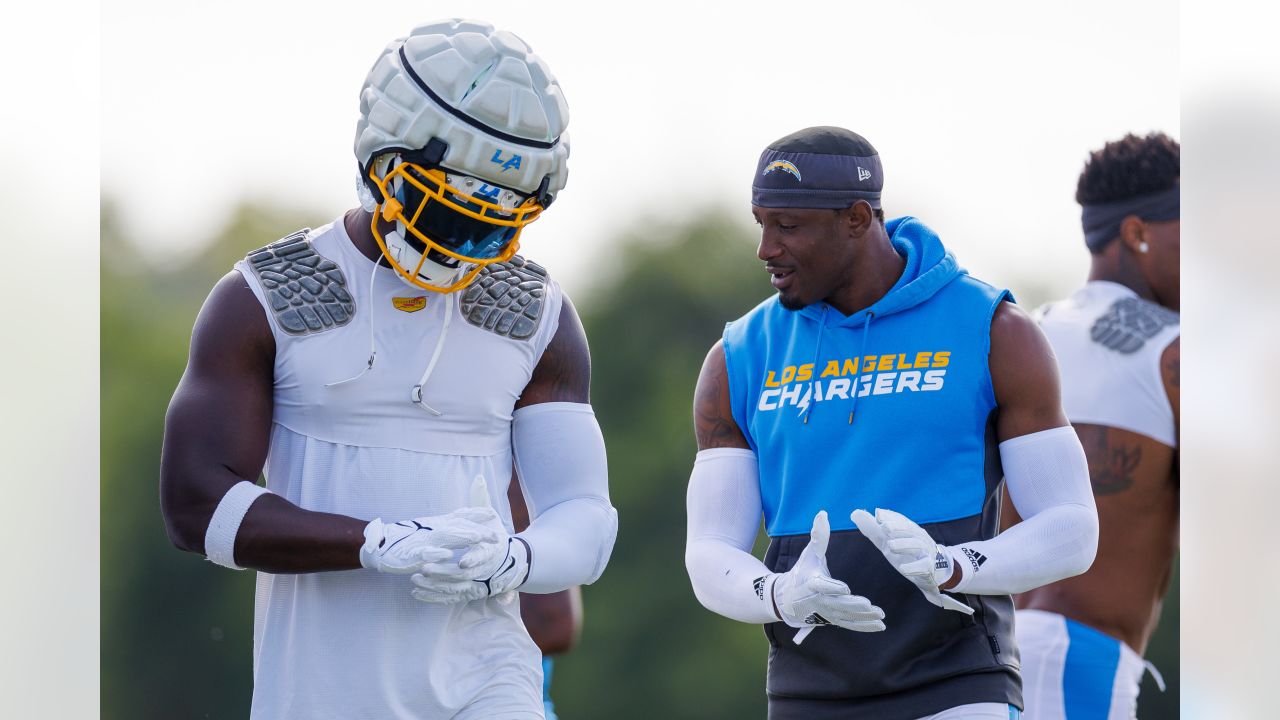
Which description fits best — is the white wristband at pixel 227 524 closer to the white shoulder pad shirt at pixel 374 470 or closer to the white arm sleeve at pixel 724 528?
→ the white shoulder pad shirt at pixel 374 470

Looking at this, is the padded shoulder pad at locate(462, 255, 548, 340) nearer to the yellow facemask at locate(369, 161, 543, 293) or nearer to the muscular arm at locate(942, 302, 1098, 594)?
the yellow facemask at locate(369, 161, 543, 293)

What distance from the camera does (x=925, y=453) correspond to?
3662 mm

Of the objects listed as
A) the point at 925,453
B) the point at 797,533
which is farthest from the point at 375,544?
the point at 925,453

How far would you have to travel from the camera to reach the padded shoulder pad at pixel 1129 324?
5.18 metres

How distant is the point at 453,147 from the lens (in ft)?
11.3

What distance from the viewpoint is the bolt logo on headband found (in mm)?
3441

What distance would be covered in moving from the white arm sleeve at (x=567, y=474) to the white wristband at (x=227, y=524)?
0.61m

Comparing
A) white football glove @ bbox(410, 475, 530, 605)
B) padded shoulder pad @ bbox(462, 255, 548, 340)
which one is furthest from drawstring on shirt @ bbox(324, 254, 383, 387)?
white football glove @ bbox(410, 475, 530, 605)

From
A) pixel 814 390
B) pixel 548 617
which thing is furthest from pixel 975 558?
pixel 548 617

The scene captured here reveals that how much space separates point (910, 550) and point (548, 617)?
7.38 ft

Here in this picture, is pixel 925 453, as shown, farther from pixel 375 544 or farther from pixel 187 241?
pixel 187 241

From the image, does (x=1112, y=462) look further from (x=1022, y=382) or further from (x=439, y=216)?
(x=439, y=216)

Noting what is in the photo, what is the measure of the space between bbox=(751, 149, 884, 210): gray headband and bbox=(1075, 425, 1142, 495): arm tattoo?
1.66 meters
